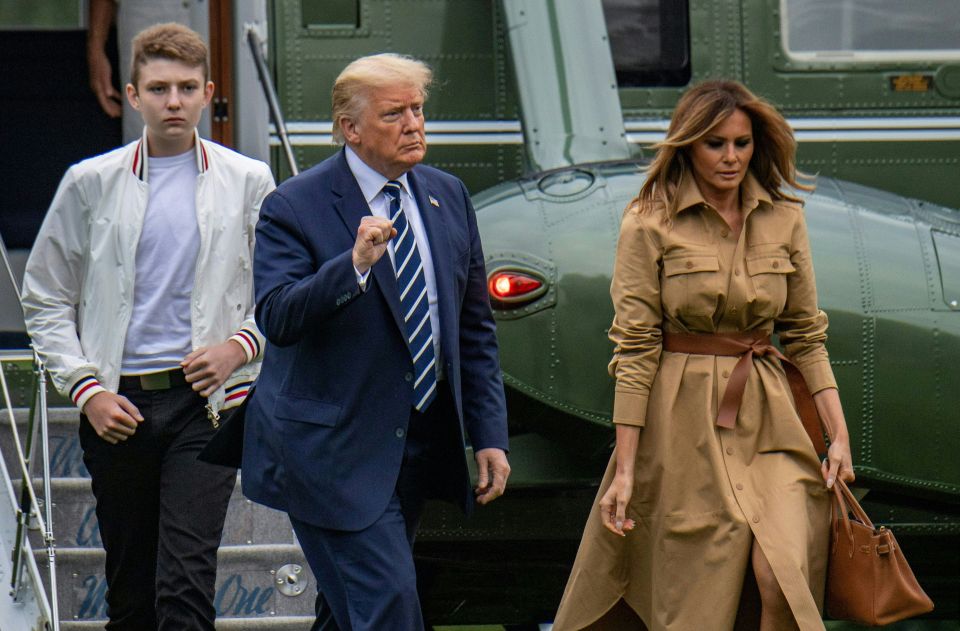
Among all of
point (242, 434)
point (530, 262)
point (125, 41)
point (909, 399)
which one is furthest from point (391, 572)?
point (125, 41)

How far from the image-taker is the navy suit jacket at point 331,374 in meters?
3.39

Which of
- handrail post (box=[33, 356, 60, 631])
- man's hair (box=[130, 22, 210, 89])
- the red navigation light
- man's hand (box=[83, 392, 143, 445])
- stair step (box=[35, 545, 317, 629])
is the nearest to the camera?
man's hand (box=[83, 392, 143, 445])

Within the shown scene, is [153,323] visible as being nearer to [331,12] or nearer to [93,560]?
Result: [93,560]

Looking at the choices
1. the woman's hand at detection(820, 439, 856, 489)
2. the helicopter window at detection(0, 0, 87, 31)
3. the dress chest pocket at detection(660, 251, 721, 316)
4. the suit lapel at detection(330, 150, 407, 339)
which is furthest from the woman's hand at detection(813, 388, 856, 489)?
the helicopter window at detection(0, 0, 87, 31)

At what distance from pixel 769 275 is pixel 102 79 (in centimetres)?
433

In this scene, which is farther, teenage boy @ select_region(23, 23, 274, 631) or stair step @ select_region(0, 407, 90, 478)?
stair step @ select_region(0, 407, 90, 478)

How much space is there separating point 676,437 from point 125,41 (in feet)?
12.8

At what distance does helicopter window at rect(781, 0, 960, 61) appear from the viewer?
272 inches

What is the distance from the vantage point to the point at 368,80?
3.44 m

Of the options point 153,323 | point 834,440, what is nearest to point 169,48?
point 153,323

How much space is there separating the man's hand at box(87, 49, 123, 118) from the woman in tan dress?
3.95 m

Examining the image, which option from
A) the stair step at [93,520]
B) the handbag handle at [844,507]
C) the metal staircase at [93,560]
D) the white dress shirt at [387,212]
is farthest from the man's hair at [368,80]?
the stair step at [93,520]

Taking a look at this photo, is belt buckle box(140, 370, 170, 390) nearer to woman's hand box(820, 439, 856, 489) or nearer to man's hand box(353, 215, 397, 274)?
man's hand box(353, 215, 397, 274)

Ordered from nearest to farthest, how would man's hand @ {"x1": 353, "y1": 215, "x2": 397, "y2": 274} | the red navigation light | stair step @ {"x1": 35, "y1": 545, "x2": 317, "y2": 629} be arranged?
man's hand @ {"x1": 353, "y1": 215, "x2": 397, "y2": 274}, stair step @ {"x1": 35, "y1": 545, "x2": 317, "y2": 629}, the red navigation light
